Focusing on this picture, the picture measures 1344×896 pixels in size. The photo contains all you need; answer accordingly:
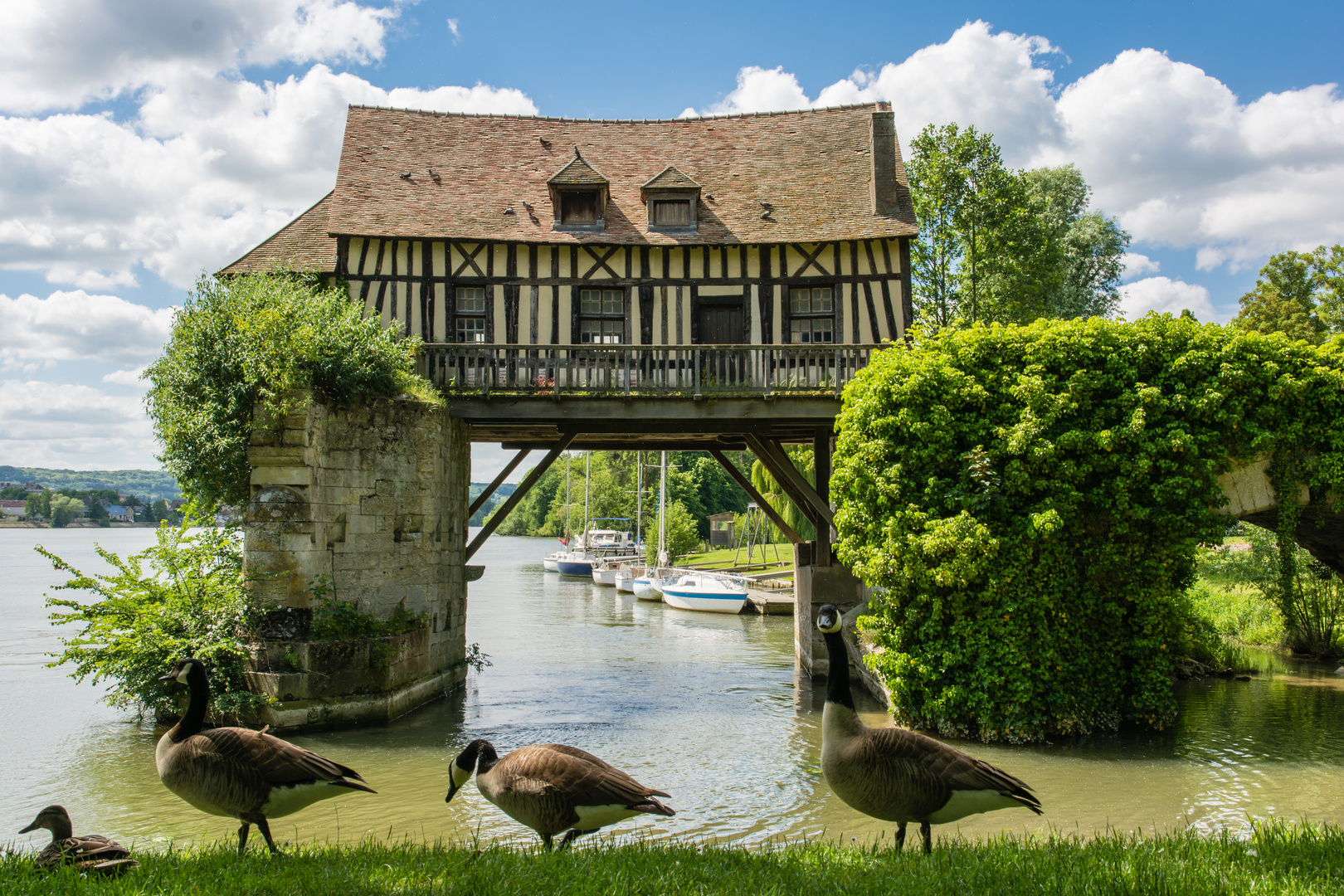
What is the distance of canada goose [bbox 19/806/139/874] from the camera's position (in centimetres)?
475

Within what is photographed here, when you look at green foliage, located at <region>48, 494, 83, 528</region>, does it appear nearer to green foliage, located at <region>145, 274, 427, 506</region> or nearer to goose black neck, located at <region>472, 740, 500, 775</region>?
green foliage, located at <region>145, 274, 427, 506</region>

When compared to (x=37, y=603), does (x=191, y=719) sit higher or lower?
higher

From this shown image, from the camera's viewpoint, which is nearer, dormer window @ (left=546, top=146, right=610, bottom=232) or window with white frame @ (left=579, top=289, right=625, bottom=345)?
dormer window @ (left=546, top=146, right=610, bottom=232)

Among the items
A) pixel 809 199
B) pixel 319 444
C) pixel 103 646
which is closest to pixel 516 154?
pixel 809 199

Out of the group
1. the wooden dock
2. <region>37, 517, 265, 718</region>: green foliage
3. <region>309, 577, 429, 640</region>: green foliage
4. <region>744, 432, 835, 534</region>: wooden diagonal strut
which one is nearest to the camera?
<region>37, 517, 265, 718</region>: green foliage

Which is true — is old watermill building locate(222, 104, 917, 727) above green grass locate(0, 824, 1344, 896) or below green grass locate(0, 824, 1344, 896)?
above

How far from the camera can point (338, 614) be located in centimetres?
1212

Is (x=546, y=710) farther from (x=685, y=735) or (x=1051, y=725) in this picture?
(x=1051, y=725)

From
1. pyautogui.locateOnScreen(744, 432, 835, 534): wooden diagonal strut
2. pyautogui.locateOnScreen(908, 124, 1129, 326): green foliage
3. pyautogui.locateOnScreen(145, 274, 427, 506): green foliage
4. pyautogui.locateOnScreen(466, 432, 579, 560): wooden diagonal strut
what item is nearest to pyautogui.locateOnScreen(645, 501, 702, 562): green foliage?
pyautogui.locateOnScreen(908, 124, 1129, 326): green foliage

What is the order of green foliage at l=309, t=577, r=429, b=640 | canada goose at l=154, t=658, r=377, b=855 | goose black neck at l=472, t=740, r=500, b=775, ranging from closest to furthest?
canada goose at l=154, t=658, r=377, b=855 → goose black neck at l=472, t=740, r=500, b=775 → green foliage at l=309, t=577, r=429, b=640

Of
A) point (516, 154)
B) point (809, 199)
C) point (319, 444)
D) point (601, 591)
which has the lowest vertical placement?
point (601, 591)

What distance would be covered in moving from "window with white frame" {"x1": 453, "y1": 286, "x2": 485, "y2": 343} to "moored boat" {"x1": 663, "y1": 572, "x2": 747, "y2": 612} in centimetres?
1670

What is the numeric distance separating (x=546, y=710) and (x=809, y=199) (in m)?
10.5

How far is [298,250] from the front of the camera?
54.7 ft
